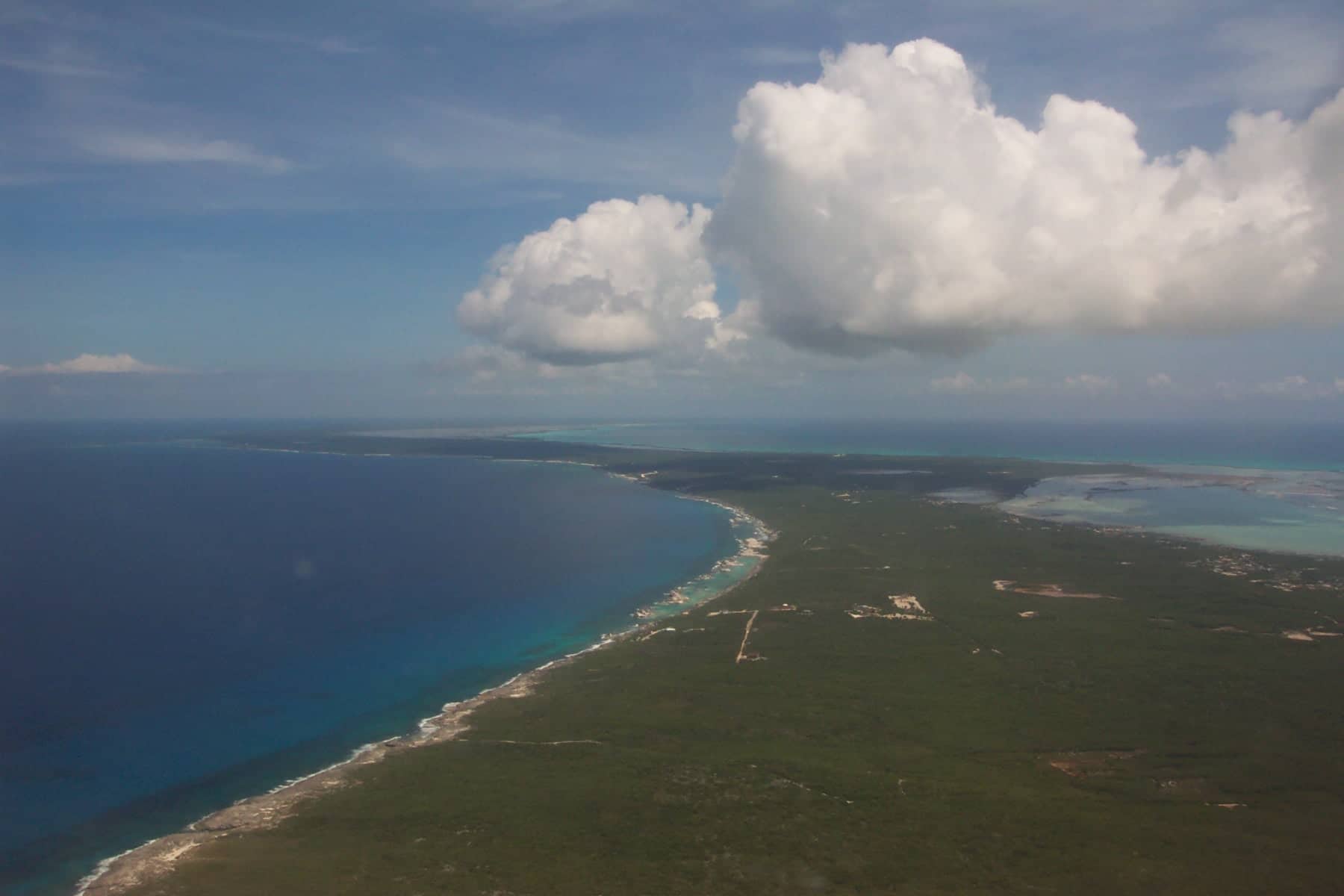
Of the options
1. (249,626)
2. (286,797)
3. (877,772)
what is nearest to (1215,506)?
(877,772)

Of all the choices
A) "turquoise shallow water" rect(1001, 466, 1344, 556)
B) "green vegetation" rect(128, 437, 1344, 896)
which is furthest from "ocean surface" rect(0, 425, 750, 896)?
"turquoise shallow water" rect(1001, 466, 1344, 556)

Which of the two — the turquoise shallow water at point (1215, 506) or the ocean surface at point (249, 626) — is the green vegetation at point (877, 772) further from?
the turquoise shallow water at point (1215, 506)

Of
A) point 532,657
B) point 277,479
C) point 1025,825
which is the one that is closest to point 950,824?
point 1025,825

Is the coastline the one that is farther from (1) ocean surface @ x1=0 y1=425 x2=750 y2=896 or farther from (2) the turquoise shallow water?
(2) the turquoise shallow water

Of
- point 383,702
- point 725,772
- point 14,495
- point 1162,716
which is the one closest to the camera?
point 725,772

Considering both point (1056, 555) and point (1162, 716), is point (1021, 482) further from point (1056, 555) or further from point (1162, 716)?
point (1162, 716)

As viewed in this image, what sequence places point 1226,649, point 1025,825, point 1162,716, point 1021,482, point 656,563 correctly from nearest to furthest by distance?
1. point 1025,825
2. point 1162,716
3. point 1226,649
4. point 656,563
5. point 1021,482

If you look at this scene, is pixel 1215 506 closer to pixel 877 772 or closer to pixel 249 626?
pixel 877 772
